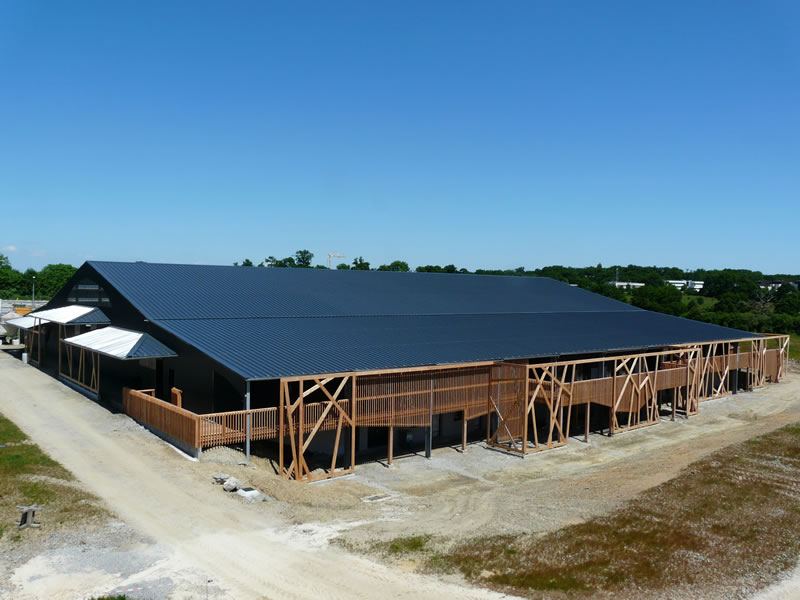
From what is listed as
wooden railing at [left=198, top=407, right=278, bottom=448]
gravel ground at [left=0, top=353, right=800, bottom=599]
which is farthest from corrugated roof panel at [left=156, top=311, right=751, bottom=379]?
gravel ground at [left=0, top=353, right=800, bottom=599]

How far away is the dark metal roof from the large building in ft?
0.44

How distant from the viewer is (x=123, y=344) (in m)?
28.0

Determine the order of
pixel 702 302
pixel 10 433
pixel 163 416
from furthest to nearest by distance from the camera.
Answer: pixel 702 302 → pixel 10 433 → pixel 163 416

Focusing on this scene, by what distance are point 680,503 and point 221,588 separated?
45.8 ft

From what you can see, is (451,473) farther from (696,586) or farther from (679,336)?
(679,336)

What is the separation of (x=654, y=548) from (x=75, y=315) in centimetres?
3116

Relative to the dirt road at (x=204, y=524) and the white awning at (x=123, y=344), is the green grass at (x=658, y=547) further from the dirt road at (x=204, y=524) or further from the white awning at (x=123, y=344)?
the white awning at (x=123, y=344)

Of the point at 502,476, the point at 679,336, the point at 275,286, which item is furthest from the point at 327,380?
the point at 679,336

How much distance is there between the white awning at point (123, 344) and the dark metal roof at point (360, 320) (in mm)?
1016

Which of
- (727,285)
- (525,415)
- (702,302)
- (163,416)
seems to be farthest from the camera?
(727,285)

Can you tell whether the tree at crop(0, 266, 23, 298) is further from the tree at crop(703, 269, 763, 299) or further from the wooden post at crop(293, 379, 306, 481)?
the tree at crop(703, 269, 763, 299)

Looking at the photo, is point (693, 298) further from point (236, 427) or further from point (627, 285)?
point (236, 427)

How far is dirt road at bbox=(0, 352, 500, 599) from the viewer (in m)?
13.5

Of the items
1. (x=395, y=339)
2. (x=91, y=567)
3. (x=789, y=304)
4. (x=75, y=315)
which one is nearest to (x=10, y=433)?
(x=75, y=315)
